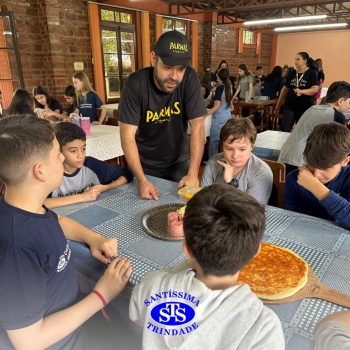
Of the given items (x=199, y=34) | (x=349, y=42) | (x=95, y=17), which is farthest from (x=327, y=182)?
(x=349, y=42)

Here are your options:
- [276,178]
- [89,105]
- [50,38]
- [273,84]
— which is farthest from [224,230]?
[273,84]

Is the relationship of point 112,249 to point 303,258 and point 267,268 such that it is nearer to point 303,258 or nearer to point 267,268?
point 267,268

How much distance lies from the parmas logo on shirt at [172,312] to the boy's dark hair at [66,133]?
1.25 m

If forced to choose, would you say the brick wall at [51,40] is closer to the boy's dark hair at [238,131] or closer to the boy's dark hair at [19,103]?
the boy's dark hair at [19,103]

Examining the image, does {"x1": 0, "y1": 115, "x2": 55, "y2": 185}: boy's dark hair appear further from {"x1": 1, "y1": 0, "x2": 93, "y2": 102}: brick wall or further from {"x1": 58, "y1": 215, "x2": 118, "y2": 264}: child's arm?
{"x1": 1, "y1": 0, "x2": 93, "y2": 102}: brick wall

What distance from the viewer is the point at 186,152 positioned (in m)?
2.21

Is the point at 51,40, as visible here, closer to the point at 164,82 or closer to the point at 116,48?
the point at 116,48

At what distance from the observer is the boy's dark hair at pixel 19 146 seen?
876 millimetres

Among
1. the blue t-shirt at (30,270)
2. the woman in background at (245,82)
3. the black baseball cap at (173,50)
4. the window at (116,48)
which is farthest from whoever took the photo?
the woman in background at (245,82)

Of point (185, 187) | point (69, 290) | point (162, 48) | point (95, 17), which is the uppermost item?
point (95, 17)

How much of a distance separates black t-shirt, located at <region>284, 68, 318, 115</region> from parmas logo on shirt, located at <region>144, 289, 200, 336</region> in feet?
14.8

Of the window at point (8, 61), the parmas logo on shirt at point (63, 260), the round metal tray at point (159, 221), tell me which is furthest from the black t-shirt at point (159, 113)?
the window at point (8, 61)

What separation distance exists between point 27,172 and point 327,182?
1331 millimetres

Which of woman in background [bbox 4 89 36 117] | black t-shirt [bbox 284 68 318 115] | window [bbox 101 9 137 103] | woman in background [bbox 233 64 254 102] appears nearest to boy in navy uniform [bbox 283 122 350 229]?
woman in background [bbox 4 89 36 117]
